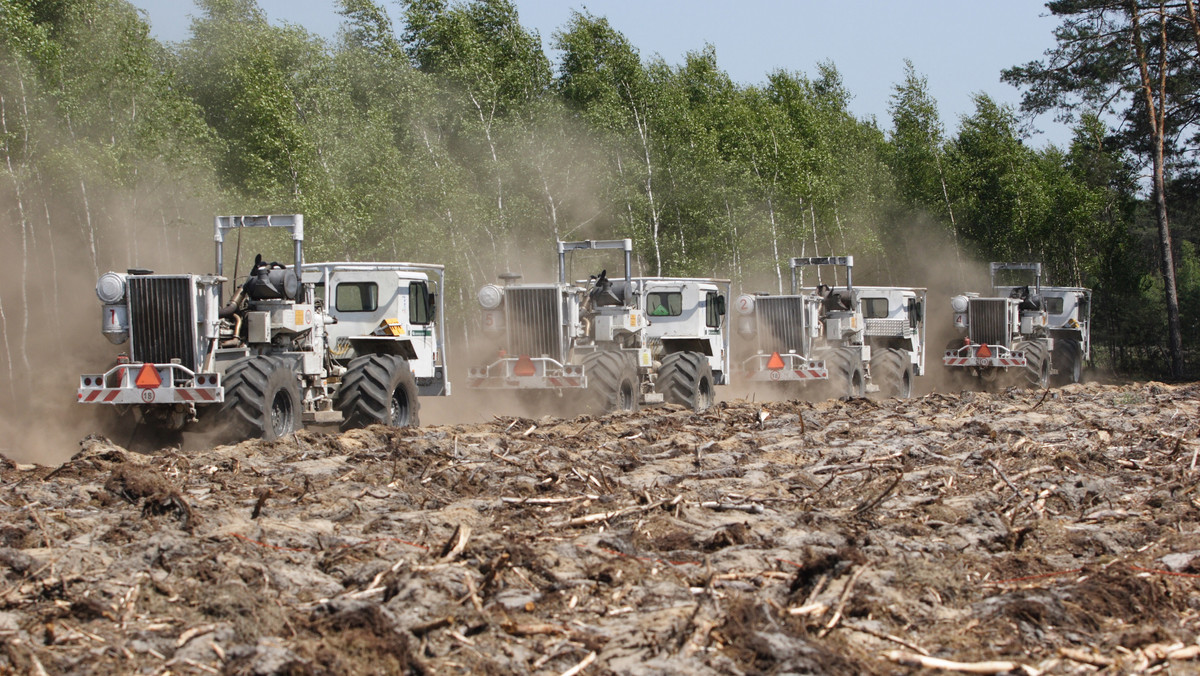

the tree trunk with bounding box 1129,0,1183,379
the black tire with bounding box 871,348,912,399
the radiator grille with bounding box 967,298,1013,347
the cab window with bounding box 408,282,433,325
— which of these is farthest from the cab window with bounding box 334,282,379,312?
the tree trunk with bounding box 1129,0,1183,379

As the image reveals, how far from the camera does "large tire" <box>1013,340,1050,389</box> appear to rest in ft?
82.4

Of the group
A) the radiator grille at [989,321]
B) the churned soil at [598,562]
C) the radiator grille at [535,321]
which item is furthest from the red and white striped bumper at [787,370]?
the churned soil at [598,562]

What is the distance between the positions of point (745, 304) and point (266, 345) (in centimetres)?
1006

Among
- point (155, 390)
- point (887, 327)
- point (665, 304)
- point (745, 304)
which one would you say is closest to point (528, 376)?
point (665, 304)

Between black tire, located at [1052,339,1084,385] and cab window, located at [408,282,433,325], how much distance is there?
19037mm

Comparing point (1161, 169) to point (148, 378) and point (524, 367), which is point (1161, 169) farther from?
point (148, 378)

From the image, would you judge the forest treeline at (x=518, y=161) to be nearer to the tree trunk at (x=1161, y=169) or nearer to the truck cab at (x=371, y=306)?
the tree trunk at (x=1161, y=169)

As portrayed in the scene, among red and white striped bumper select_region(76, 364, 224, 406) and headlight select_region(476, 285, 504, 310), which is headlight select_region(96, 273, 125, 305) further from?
headlight select_region(476, 285, 504, 310)

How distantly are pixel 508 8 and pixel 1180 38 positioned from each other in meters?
19.1

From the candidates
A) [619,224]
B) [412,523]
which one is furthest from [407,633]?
[619,224]

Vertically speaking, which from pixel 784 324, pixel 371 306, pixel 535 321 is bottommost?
pixel 784 324

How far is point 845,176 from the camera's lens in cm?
4356

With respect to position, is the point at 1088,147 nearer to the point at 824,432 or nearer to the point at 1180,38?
the point at 1180,38

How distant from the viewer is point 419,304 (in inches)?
569
